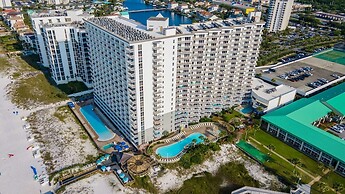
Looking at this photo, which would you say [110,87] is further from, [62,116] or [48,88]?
[48,88]

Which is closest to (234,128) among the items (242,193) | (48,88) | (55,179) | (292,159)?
(292,159)

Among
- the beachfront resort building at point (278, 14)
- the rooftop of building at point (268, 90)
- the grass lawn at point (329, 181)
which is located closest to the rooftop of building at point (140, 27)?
the rooftop of building at point (268, 90)

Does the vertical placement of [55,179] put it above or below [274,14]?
below

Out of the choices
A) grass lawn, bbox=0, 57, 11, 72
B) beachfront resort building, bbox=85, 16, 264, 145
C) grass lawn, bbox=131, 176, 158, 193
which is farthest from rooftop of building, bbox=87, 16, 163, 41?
grass lawn, bbox=0, 57, 11, 72

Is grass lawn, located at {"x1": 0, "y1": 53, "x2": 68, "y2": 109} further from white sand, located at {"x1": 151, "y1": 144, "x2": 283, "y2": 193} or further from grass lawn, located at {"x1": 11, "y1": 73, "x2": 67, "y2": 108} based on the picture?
white sand, located at {"x1": 151, "y1": 144, "x2": 283, "y2": 193}

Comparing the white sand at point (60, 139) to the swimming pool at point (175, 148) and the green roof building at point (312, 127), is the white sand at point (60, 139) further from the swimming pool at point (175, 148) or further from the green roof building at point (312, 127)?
the green roof building at point (312, 127)
